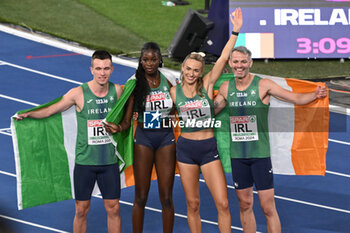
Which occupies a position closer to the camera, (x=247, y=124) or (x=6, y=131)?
(x=247, y=124)

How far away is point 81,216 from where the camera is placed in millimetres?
8438

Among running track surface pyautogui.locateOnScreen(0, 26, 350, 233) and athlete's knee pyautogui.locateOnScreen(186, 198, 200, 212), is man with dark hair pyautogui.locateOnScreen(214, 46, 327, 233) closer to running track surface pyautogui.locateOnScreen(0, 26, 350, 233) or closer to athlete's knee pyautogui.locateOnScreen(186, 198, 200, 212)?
athlete's knee pyautogui.locateOnScreen(186, 198, 200, 212)

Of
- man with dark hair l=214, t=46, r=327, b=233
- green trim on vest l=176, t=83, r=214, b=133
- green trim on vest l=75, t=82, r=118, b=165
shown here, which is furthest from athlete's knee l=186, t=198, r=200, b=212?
green trim on vest l=75, t=82, r=118, b=165

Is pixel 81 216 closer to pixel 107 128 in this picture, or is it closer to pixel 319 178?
pixel 107 128

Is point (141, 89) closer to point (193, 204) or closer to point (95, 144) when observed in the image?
point (95, 144)

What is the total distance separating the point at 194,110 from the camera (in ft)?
27.0

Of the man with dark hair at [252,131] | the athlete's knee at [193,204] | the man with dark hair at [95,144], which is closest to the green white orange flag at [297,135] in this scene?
the man with dark hair at [252,131]

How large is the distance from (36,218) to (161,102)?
297cm

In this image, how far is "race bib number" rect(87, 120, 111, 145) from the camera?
27.2 feet

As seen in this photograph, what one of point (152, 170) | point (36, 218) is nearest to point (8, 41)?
point (36, 218)

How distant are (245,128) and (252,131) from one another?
88 millimetres

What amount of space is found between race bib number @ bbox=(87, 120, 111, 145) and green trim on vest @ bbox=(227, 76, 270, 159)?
4.94ft

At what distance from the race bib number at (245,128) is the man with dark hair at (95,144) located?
1.41m

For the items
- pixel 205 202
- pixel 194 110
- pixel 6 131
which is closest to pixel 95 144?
pixel 194 110
